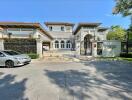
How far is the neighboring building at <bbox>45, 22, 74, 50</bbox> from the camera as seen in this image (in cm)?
4397

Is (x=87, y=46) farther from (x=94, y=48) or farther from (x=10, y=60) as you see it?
(x=10, y=60)

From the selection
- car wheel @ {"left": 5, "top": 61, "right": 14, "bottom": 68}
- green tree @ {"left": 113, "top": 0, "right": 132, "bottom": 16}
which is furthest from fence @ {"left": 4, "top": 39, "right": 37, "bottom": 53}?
green tree @ {"left": 113, "top": 0, "right": 132, "bottom": 16}

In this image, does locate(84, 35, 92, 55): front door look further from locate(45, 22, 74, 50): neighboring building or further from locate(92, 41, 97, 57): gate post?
locate(45, 22, 74, 50): neighboring building

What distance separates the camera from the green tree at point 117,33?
56119 millimetres

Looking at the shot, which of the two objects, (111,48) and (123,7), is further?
(111,48)

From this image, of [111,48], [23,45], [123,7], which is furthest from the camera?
[111,48]

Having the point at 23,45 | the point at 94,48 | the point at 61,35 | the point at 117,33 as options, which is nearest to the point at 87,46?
the point at 94,48

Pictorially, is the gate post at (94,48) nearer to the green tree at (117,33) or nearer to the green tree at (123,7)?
the green tree at (123,7)

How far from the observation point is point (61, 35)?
44625 millimetres

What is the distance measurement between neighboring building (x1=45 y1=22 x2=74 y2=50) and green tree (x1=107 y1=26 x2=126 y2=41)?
63.4ft

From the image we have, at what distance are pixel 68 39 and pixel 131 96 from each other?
128 ft

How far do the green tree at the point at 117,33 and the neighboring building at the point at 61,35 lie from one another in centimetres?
1932

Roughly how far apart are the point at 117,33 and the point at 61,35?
22696 mm

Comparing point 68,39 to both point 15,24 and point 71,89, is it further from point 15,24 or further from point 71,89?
point 71,89
